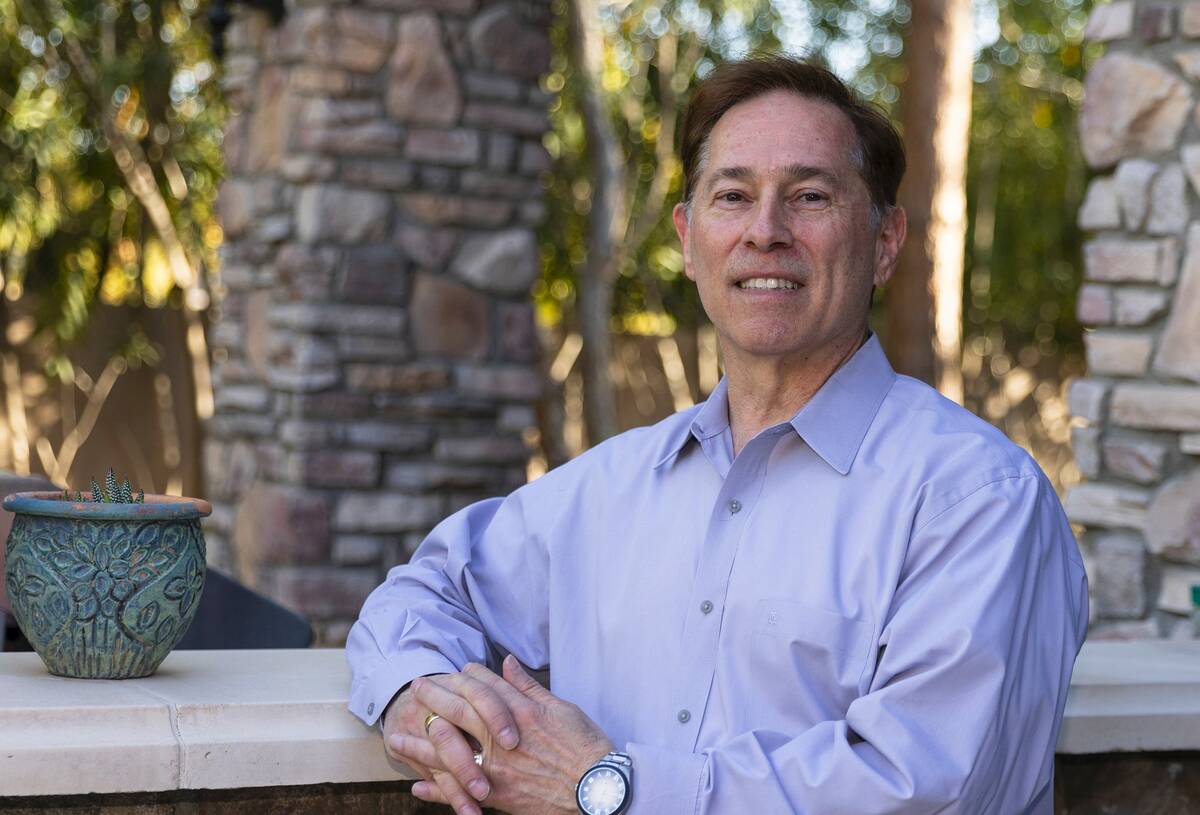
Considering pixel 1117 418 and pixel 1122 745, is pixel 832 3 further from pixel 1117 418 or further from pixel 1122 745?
pixel 1122 745

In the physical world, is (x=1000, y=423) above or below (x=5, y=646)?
below

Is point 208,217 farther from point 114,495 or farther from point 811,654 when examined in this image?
point 811,654

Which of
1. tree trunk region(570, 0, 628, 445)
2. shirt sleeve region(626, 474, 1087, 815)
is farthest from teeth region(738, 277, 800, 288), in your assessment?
tree trunk region(570, 0, 628, 445)

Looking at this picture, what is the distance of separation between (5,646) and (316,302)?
87.5 inches

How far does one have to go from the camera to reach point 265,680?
6.45 ft

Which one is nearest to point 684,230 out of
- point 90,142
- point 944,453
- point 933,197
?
point 944,453

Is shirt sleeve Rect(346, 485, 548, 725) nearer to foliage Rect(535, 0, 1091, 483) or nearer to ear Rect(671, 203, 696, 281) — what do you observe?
ear Rect(671, 203, 696, 281)

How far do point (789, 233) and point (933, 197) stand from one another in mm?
4675

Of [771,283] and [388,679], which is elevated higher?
[771,283]

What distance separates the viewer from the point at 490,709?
1.72m

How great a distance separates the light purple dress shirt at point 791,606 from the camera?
5.09 ft

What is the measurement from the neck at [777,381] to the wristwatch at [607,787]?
0.49m

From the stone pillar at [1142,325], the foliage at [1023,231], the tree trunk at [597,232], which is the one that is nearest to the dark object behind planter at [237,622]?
the stone pillar at [1142,325]

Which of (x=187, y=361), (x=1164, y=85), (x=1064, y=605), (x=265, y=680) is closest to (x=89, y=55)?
(x=187, y=361)
